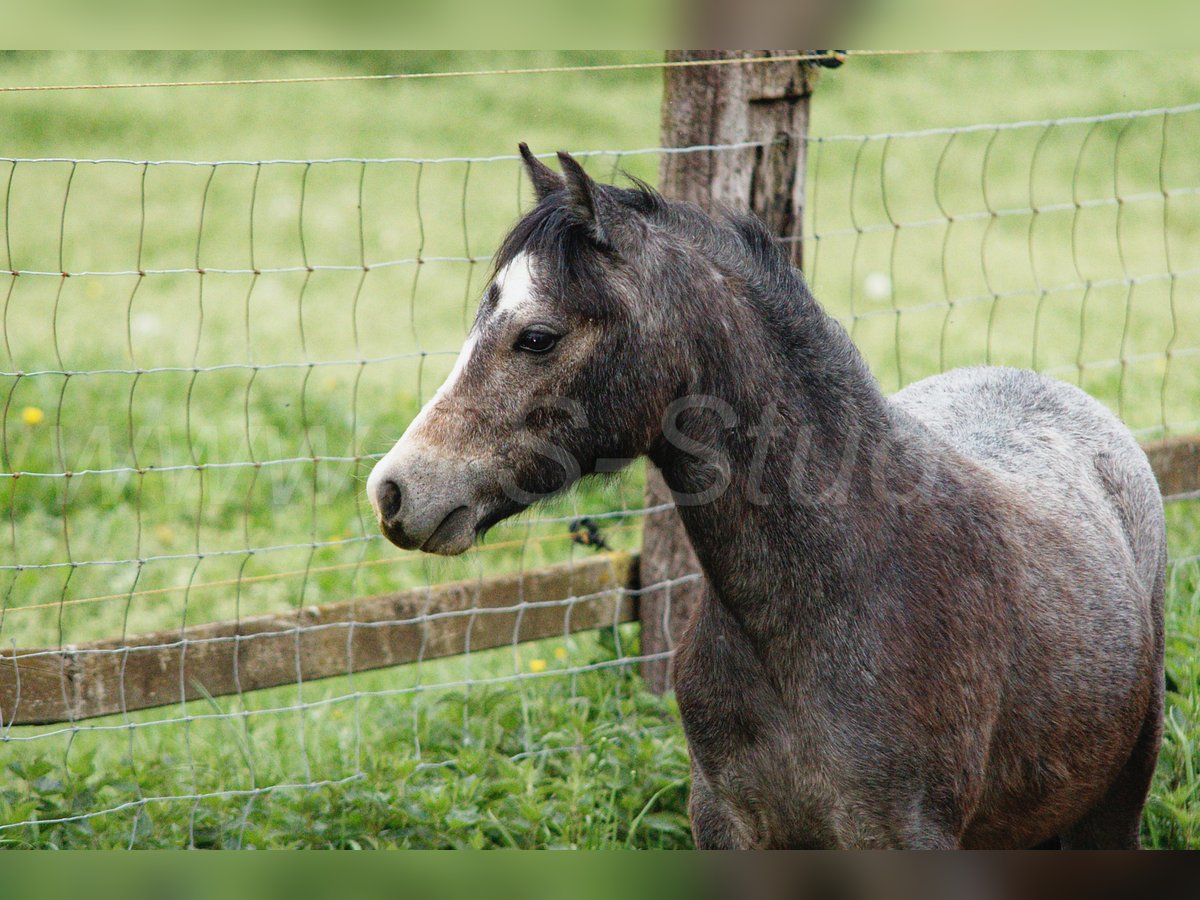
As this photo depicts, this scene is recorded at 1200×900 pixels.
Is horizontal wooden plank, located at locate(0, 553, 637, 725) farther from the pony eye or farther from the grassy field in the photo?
the pony eye

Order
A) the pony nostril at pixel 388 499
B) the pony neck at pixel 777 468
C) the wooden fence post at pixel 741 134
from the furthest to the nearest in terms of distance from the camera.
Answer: the wooden fence post at pixel 741 134
the pony neck at pixel 777 468
the pony nostril at pixel 388 499

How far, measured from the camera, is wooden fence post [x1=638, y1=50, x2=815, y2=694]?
3.80m

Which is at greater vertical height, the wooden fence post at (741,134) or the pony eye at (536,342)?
the wooden fence post at (741,134)

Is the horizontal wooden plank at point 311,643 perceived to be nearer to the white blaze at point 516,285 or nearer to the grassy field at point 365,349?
the grassy field at point 365,349

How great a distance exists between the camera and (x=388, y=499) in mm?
2266

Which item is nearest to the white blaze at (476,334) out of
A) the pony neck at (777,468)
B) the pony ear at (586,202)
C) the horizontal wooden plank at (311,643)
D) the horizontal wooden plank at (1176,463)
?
the pony ear at (586,202)

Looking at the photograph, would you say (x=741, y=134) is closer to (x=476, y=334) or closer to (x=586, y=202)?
(x=586, y=202)

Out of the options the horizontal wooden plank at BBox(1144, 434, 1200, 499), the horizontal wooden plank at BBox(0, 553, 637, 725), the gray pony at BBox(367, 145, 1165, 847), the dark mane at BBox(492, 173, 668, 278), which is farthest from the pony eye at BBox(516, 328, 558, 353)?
the horizontal wooden plank at BBox(1144, 434, 1200, 499)

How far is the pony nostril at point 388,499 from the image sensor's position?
7.41 feet

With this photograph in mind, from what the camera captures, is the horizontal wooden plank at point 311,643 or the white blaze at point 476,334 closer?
the white blaze at point 476,334

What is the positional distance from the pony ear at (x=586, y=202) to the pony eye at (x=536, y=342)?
0.22 meters

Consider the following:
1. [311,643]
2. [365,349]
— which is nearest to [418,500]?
[311,643]

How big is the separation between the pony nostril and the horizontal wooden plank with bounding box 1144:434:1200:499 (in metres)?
3.63

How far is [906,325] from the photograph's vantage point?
8.62 metres
